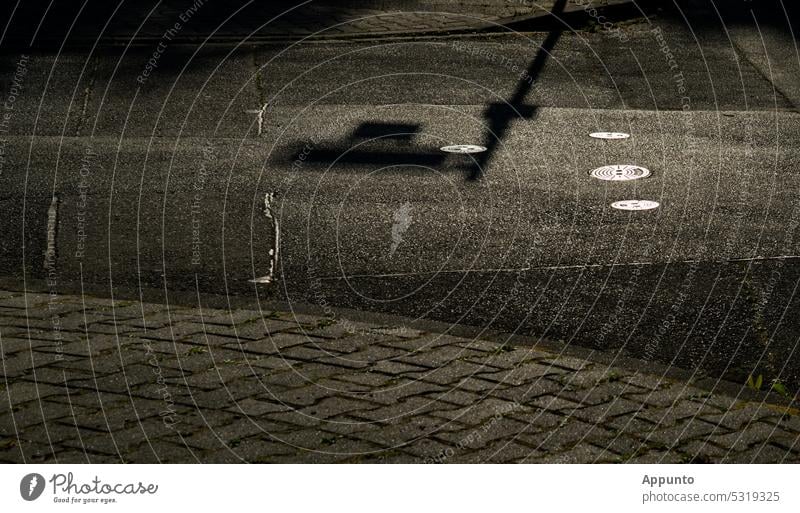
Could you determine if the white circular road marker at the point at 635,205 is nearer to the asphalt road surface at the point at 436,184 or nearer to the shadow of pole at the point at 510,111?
the asphalt road surface at the point at 436,184

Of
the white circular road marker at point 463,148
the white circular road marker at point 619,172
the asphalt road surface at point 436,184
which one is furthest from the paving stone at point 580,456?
the white circular road marker at point 463,148

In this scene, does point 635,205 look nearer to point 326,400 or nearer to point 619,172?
point 619,172

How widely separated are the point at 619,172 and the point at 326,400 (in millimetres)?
4665

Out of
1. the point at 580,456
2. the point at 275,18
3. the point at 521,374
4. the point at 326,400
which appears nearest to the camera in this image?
the point at 580,456

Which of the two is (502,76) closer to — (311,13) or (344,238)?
(311,13)

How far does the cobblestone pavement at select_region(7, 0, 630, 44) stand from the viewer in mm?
14719

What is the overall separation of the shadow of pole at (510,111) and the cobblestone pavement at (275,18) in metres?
1.38

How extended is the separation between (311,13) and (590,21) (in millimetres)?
3377

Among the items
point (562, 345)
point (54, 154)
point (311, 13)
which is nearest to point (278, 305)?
point (562, 345)

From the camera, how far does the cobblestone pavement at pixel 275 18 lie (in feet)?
48.3

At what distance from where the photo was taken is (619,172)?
33.5 feet

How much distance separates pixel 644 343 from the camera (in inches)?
279
